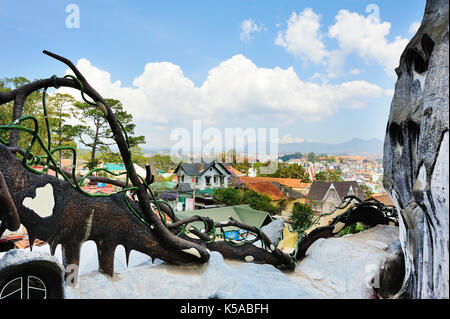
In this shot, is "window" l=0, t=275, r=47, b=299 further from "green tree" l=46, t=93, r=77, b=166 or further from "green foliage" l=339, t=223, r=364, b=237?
"green tree" l=46, t=93, r=77, b=166

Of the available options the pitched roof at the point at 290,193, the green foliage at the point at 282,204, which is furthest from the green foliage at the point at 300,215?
the pitched roof at the point at 290,193

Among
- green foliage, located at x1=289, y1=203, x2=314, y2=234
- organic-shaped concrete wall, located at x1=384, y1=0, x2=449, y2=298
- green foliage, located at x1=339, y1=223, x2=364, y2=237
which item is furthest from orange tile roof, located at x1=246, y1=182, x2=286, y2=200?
organic-shaped concrete wall, located at x1=384, y1=0, x2=449, y2=298

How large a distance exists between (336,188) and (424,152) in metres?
19.3

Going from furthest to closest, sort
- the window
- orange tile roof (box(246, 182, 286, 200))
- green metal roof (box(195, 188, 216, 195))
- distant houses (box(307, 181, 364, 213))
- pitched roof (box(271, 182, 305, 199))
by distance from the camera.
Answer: pitched roof (box(271, 182, 305, 199)) < orange tile roof (box(246, 182, 286, 200)) < green metal roof (box(195, 188, 216, 195)) < distant houses (box(307, 181, 364, 213)) < the window

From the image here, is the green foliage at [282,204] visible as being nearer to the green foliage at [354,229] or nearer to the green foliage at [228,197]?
the green foliage at [228,197]

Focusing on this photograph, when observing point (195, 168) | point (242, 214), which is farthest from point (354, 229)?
point (195, 168)

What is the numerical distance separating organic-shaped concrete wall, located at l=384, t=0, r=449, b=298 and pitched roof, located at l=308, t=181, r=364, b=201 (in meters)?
18.2

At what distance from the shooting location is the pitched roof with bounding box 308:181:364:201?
726 inches

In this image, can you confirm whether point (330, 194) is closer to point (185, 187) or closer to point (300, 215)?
point (300, 215)

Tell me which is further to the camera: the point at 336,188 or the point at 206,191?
the point at 206,191

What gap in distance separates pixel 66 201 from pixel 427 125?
182cm

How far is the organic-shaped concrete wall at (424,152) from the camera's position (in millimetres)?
1126

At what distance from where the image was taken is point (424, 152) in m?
1.24

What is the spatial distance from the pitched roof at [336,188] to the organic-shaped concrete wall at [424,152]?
1817cm
